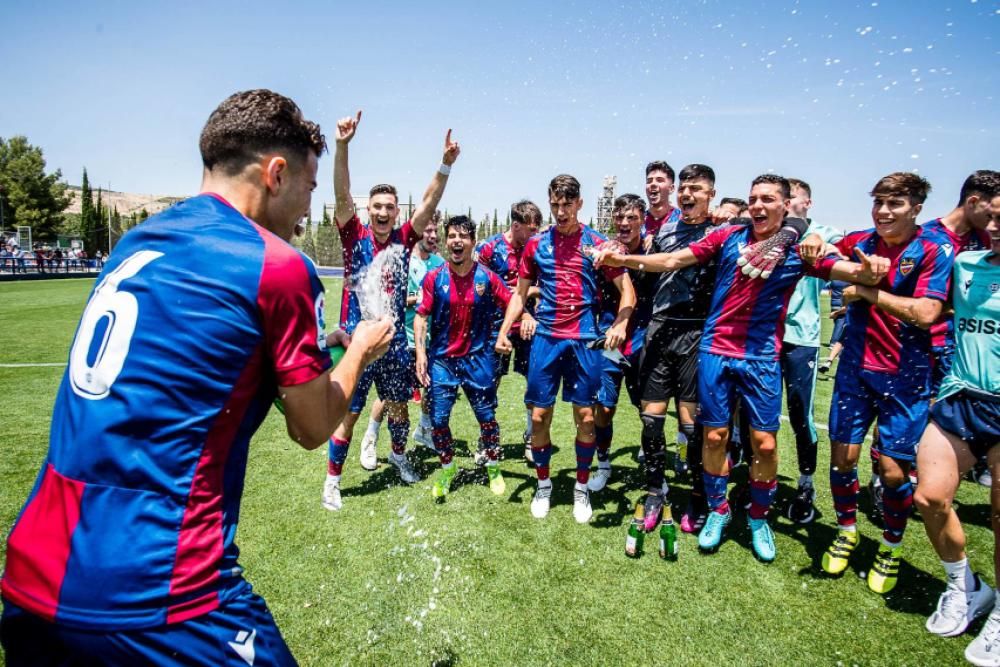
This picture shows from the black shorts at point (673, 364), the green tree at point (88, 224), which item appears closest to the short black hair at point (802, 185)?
the black shorts at point (673, 364)

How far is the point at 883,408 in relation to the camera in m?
3.66

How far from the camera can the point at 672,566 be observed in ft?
12.4

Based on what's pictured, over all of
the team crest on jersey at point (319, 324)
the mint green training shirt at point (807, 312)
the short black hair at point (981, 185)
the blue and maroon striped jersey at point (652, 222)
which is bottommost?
the mint green training shirt at point (807, 312)

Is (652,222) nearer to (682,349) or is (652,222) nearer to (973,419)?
(682,349)

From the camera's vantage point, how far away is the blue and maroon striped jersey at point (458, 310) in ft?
16.8

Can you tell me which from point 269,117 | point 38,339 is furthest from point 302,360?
point 38,339

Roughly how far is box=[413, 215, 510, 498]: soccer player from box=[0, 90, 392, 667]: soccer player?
3.51 m

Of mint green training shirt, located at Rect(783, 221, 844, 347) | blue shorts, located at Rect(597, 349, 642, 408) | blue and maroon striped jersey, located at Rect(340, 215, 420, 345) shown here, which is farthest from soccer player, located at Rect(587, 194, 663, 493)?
blue and maroon striped jersey, located at Rect(340, 215, 420, 345)

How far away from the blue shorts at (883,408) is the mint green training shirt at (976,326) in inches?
15.5

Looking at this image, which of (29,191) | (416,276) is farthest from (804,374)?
(29,191)

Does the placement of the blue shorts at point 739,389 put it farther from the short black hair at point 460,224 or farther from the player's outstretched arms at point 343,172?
the player's outstretched arms at point 343,172

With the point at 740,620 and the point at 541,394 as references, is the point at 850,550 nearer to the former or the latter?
the point at 740,620

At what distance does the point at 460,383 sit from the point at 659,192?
275 centimetres

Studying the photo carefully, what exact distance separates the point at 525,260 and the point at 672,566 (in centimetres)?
275
